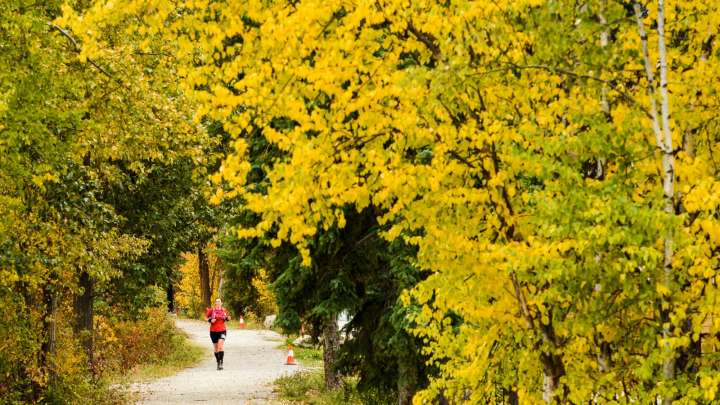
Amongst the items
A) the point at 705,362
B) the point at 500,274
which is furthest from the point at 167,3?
the point at 705,362

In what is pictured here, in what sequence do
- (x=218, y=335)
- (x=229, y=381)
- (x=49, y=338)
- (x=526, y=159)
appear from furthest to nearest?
1. (x=218, y=335)
2. (x=229, y=381)
3. (x=49, y=338)
4. (x=526, y=159)

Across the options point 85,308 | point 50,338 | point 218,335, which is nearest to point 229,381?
point 218,335

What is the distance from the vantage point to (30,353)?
46.3ft

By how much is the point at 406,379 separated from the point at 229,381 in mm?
9230

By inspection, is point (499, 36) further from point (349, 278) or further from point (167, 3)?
point (349, 278)

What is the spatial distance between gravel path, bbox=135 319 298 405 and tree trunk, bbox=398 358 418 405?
13.7 feet

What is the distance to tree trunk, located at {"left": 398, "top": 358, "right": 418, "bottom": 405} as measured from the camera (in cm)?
1387

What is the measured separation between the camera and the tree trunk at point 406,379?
546 inches

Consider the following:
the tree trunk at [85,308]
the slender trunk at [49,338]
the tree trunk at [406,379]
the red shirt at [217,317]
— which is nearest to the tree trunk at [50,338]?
the slender trunk at [49,338]

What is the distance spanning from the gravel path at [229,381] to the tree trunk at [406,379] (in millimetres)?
4170

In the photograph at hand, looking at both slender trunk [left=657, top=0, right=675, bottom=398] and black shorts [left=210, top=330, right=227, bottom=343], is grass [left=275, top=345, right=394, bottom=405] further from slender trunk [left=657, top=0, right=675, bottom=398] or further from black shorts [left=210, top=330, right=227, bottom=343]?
slender trunk [left=657, top=0, right=675, bottom=398]

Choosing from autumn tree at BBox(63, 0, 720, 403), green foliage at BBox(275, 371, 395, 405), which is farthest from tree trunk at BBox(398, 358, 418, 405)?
autumn tree at BBox(63, 0, 720, 403)

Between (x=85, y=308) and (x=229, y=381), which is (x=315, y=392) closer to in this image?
(x=229, y=381)

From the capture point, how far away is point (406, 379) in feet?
46.0
